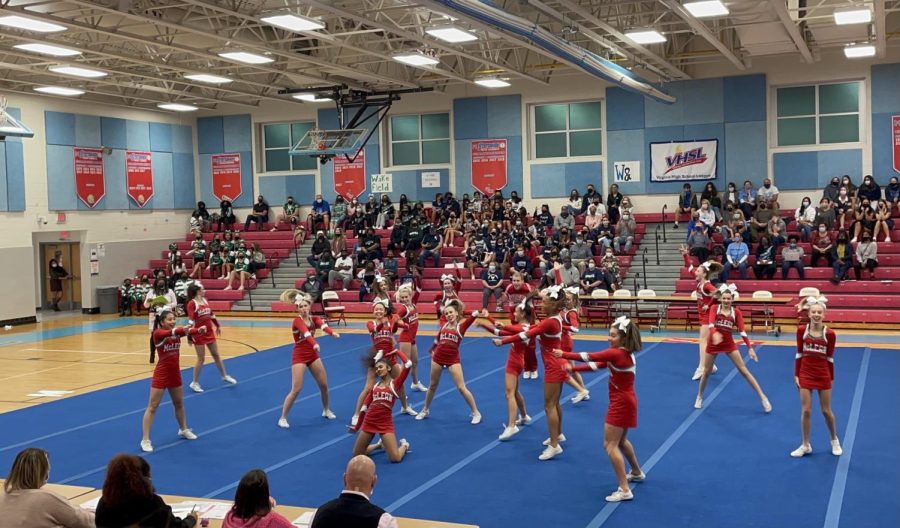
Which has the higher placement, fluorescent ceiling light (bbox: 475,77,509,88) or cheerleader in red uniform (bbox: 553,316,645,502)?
fluorescent ceiling light (bbox: 475,77,509,88)

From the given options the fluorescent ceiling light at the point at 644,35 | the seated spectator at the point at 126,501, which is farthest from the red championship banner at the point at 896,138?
the seated spectator at the point at 126,501

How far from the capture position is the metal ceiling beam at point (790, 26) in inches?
696

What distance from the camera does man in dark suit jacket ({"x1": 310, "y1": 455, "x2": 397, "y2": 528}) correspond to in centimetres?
496

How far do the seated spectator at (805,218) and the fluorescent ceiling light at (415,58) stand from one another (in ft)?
38.3

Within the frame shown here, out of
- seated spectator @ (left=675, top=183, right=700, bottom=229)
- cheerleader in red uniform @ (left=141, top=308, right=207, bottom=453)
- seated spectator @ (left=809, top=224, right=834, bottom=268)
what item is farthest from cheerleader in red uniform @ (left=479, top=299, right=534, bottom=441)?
seated spectator @ (left=675, top=183, right=700, bottom=229)

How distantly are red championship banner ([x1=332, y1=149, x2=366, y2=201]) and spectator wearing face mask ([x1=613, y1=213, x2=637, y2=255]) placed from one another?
10.9 meters

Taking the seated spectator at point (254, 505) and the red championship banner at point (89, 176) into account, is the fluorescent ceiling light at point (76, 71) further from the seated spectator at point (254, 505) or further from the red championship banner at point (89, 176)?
the seated spectator at point (254, 505)

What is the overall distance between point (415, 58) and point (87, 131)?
14.5 metres

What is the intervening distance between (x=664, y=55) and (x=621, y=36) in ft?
21.0

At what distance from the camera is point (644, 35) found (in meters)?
20.6

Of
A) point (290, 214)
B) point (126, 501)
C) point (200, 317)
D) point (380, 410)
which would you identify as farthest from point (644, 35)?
point (126, 501)

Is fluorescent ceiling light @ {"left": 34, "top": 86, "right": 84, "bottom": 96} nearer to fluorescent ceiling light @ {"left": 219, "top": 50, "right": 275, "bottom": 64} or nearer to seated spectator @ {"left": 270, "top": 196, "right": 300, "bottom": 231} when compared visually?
fluorescent ceiling light @ {"left": 219, "top": 50, "right": 275, "bottom": 64}

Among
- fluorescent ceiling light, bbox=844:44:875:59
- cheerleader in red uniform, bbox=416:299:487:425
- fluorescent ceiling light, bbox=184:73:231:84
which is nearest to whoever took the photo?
cheerleader in red uniform, bbox=416:299:487:425

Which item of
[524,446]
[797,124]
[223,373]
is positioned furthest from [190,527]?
[797,124]
